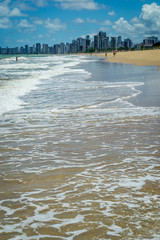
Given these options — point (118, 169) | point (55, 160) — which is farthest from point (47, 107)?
point (118, 169)

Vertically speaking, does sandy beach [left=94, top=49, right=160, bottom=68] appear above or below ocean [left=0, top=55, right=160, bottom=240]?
above

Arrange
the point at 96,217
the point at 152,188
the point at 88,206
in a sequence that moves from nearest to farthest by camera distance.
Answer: the point at 96,217, the point at 88,206, the point at 152,188

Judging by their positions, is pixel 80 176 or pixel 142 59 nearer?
pixel 80 176

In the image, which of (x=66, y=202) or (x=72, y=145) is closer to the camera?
(x=66, y=202)

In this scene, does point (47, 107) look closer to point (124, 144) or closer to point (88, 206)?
point (124, 144)

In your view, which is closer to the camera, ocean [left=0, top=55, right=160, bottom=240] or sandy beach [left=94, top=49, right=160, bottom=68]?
ocean [left=0, top=55, right=160, bottom=240]

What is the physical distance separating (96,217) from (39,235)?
659 mm

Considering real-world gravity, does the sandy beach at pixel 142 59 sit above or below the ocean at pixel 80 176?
above

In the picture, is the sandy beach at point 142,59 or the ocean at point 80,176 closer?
the ocean at point 80,176

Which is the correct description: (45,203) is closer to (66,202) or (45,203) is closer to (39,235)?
(66,202)

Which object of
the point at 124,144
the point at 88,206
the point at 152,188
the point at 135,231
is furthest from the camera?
the point at 124,144

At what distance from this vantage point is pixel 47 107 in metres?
9.56

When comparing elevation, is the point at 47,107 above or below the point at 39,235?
above

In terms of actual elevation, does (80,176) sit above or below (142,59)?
below
